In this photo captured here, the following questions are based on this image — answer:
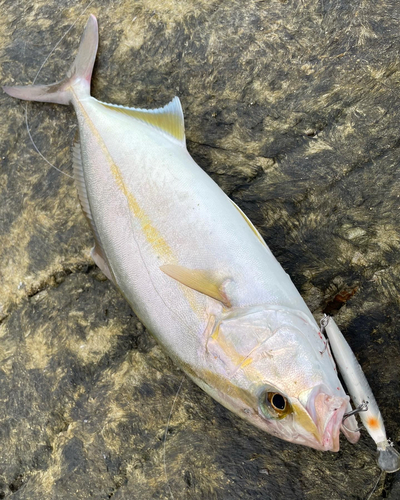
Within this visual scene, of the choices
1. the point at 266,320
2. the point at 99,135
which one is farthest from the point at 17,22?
the point at 266,320

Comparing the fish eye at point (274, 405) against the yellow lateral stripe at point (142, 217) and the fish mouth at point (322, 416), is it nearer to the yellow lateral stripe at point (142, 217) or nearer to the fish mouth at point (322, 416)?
the fish mouth at point (322, 416)

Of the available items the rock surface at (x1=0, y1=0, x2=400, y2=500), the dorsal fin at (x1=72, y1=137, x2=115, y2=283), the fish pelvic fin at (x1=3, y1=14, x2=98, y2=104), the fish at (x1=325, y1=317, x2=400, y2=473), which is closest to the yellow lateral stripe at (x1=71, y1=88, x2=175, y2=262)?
the dorsal fin at (x1=72, y1=137, x2=115, y2=283)

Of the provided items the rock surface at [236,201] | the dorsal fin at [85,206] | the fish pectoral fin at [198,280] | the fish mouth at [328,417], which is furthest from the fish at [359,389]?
the dorsal fin at [85,206]

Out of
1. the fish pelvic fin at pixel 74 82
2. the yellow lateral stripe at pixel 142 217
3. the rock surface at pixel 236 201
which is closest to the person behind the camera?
the yellow lateral stripe at pixel 142 217

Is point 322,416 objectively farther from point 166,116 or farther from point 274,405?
point 166,116

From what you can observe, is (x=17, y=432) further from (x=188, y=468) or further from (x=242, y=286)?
(x=242, y=286)

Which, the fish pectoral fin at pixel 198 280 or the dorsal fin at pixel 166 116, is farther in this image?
the dorsal fin at pixel 166 116

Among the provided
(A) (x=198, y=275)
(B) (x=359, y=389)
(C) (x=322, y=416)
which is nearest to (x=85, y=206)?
(A) (x=198, y=275)
